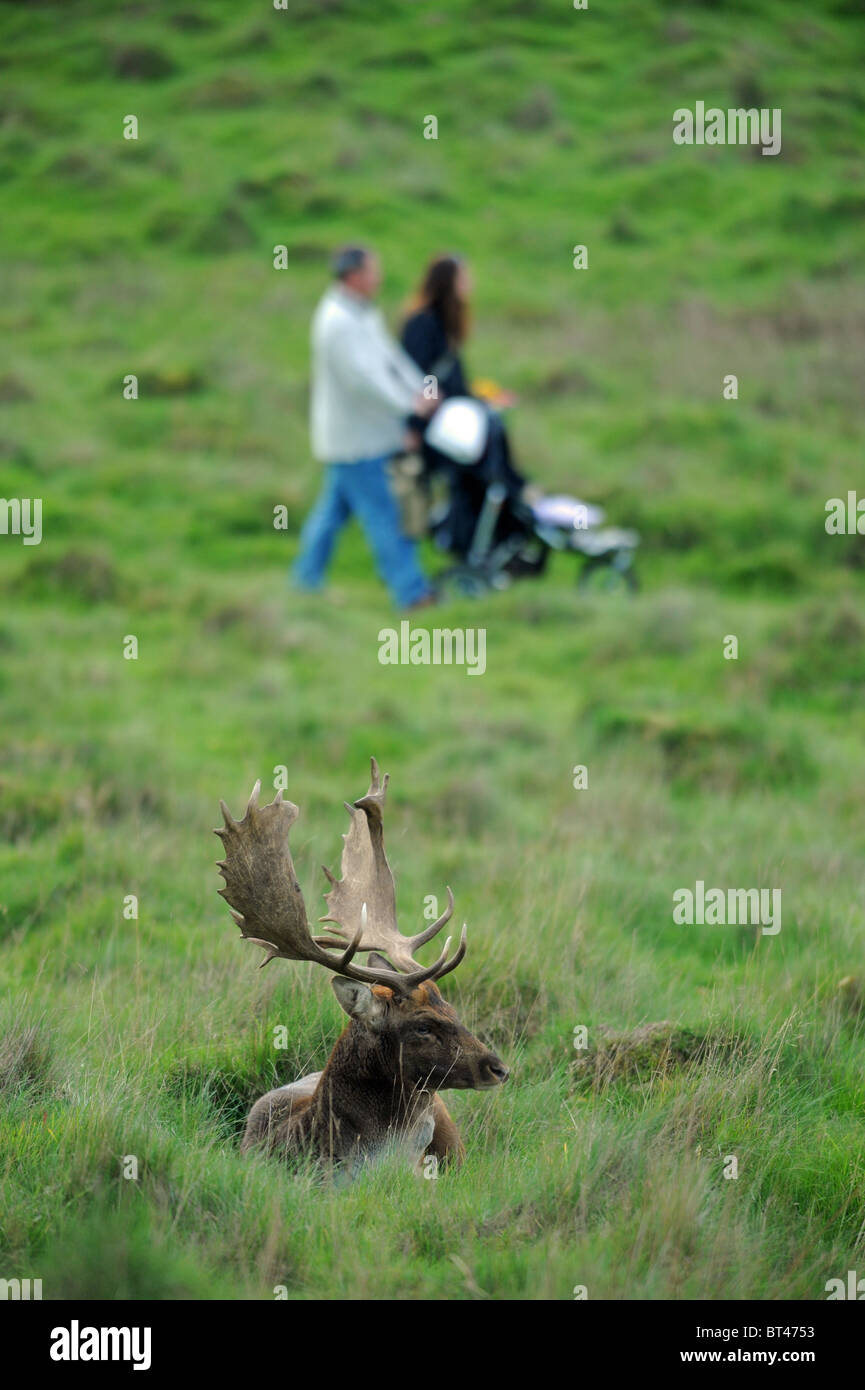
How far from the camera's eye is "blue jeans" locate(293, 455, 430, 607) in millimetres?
11648

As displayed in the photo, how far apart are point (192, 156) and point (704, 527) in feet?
42.0

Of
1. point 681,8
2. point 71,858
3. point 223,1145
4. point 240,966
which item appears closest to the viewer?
point 223,1145

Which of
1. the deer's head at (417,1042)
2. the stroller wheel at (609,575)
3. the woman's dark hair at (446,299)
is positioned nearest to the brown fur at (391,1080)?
the deer's head at (417,1042)

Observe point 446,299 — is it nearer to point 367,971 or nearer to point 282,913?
point 282,913

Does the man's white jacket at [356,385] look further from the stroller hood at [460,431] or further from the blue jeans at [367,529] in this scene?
the stroller hood at [460,431]

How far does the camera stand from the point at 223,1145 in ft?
14.8

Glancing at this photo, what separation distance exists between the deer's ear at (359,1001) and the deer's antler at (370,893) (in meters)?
0.18

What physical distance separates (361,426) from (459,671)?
2.25 metres

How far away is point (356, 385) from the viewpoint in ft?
38.5

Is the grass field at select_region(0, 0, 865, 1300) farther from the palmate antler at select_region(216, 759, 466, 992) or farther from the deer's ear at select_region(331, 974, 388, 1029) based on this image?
the palmate antler at select_region(216, 759, 466, 992)

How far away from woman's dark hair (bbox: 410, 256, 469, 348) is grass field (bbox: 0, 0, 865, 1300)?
218cm

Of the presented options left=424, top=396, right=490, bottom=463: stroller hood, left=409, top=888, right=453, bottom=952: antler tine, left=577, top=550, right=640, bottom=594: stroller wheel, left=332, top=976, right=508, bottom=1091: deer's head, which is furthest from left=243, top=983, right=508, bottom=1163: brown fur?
left=577, top=550, right=640, bottom=594: stroller wheel
